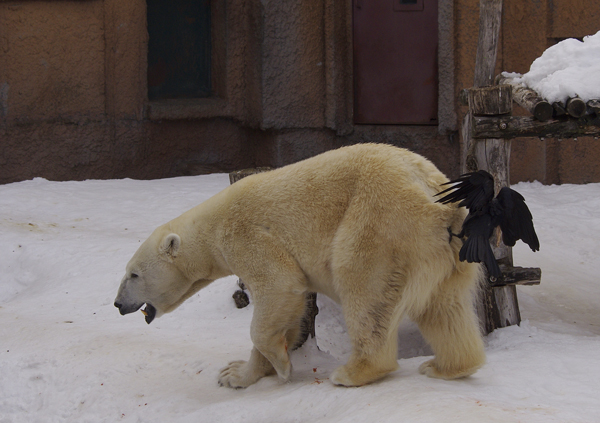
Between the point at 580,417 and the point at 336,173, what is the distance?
147cm

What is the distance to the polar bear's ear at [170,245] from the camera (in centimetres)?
327

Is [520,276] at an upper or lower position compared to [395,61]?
lower

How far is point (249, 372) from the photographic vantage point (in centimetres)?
336

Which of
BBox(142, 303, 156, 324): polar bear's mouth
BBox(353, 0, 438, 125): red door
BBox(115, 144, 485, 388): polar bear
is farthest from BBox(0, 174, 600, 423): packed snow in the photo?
BBox(353, 0, 438, 125): red door

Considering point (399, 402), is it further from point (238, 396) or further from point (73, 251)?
point (73, 251)

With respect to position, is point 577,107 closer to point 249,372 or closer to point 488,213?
point 488,213

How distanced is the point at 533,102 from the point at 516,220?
1.47m

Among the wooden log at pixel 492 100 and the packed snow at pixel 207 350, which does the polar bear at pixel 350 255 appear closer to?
the packed snow at pixel 207 350

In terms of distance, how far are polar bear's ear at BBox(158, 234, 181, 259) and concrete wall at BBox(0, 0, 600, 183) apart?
5233 mm

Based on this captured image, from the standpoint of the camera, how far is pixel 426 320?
293cm

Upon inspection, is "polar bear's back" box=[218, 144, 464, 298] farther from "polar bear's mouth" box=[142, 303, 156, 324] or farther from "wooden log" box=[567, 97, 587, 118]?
"wooden log" box=[567, 97, 587, 118]

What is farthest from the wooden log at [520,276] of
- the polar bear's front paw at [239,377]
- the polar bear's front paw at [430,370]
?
the polar bear's front paw at [239,377]

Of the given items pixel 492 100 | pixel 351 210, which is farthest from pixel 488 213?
pixel 492 100

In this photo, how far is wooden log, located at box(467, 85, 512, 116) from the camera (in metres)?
3.84
